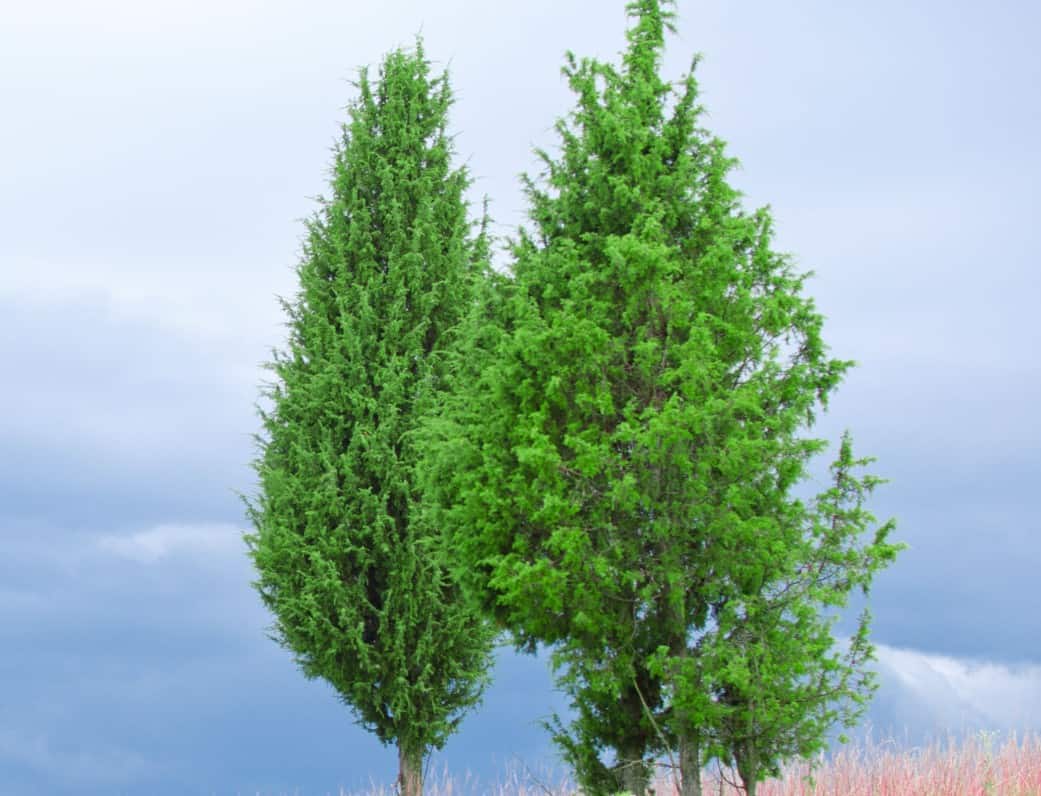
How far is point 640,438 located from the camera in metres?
10.1

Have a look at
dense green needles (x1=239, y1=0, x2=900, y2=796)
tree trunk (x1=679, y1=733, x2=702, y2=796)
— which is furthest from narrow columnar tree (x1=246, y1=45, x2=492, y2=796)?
tree trunk (x1=679, y1=733, x2=702, y2=796)

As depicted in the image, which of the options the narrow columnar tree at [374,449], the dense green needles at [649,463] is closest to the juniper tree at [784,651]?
the dense green needles at [649,463]

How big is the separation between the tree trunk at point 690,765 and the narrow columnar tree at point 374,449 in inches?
199

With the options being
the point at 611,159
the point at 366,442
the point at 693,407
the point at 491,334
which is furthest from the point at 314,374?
the point at 693,407

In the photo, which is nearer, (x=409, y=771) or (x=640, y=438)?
(x=640, y=438)

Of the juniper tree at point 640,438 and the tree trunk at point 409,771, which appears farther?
the tree trunk at point 409,771

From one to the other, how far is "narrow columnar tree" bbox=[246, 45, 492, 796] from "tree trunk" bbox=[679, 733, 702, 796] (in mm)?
5056

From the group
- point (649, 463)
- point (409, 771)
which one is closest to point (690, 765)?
point (649, 463)

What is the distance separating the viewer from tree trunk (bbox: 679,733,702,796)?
10828mm

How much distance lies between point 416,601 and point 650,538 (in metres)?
6.13

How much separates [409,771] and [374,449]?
488cm

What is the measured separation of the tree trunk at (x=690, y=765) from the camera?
1083 centimetres

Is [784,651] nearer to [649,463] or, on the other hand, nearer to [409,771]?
[649,463]

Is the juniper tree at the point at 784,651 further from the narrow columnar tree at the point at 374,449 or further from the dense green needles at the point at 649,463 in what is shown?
the narrow columnar tree at the point at 374,449
